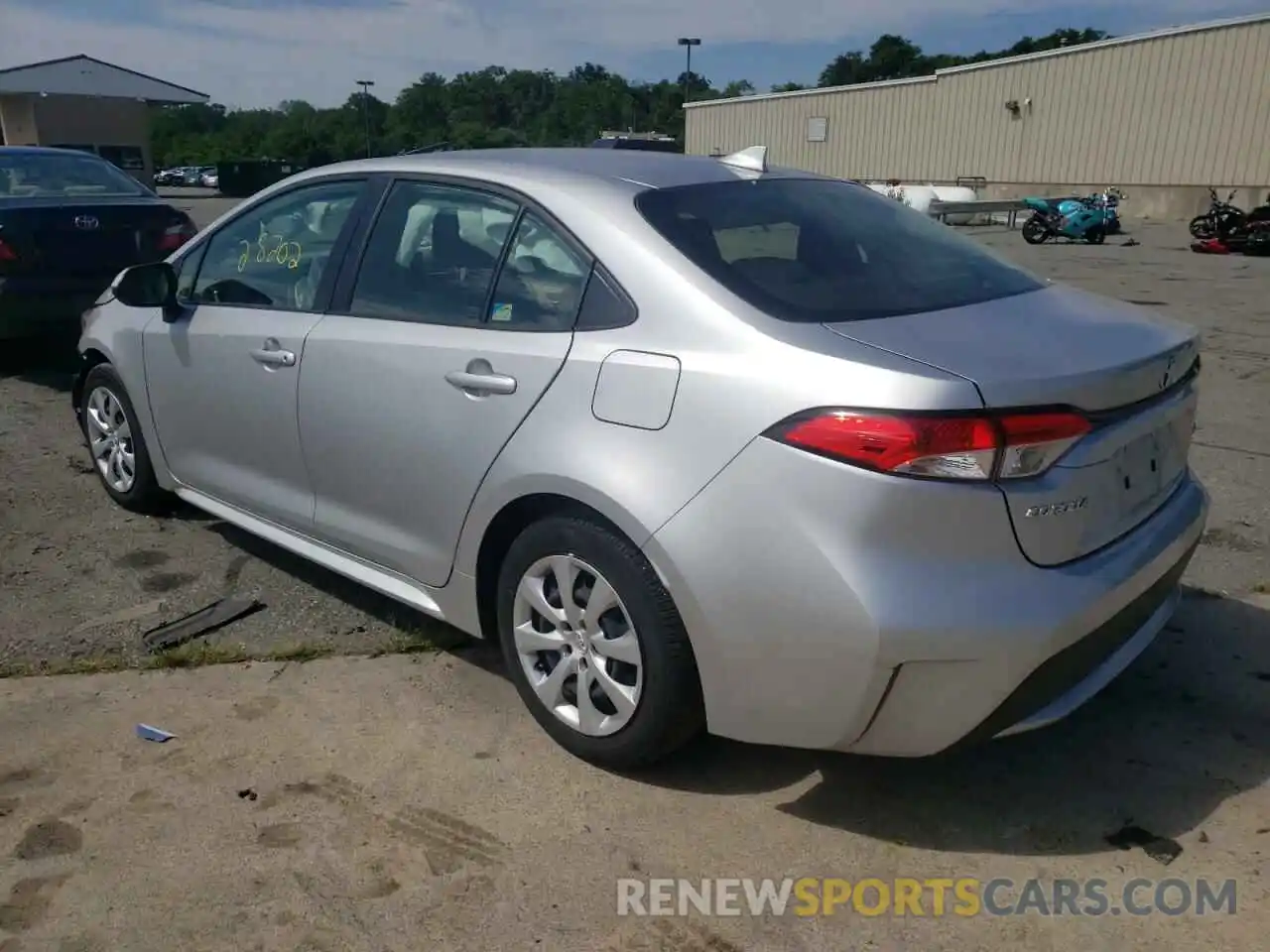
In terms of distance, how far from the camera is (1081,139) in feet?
116

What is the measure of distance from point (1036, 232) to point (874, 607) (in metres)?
Answer: 22.6

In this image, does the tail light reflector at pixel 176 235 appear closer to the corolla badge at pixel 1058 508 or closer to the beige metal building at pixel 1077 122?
the corolla badge at pixel 1058 508

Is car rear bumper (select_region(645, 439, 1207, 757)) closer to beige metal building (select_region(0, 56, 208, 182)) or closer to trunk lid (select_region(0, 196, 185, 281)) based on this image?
trunk lid (select_region(0, 196, 185, 281))

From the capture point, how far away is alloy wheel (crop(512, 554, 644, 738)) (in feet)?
9.22

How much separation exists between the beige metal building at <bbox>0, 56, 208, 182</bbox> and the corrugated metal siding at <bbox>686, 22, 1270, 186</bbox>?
2529 cm

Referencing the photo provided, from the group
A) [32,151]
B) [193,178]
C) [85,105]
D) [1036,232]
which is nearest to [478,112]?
[193,178]

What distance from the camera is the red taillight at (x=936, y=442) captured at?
2309mm

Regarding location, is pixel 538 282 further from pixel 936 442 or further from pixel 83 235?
pixel 83 235

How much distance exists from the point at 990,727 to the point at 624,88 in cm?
9883

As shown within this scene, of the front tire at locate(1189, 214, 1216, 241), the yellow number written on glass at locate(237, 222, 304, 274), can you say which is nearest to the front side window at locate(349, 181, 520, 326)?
the yellow number written on glass at locate(237, 222, 304, 274)

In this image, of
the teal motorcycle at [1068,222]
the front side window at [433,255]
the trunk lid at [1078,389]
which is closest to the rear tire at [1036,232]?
the teal motorcycle at [1068,222]

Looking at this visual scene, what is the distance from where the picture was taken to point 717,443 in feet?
8.20

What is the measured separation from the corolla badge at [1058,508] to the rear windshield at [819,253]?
0.64 m

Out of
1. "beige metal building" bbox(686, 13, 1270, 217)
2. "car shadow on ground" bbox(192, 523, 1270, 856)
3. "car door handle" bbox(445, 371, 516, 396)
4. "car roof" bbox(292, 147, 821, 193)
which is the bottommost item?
"car shadow on ground" bbox(192, 523, 1270, 856)
